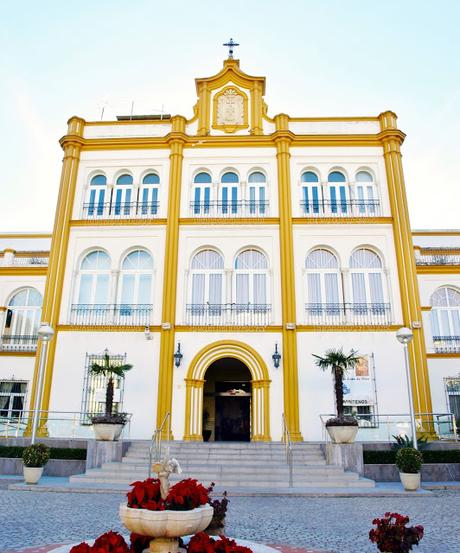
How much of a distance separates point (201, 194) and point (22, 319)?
406 inches

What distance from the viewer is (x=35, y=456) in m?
12.6

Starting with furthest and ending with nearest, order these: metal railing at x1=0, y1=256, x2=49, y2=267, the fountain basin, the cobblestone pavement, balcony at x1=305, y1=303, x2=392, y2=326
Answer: metal railing at x1=0, y1=256, x2=49, y2=267 < balcony at x1=305, y1=303, x2=392, y2=326 < the cobblestone pavement < the fountain basin

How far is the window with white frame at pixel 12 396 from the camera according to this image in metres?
20.4

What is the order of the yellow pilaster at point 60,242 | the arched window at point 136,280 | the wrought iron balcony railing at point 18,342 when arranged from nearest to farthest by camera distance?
the yellow pilaster at point 60,242
the arched window at point 136,280
the wrought iron balcony railing at point 18,342

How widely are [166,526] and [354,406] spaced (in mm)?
14045

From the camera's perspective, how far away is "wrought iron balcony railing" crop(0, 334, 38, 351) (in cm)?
2173

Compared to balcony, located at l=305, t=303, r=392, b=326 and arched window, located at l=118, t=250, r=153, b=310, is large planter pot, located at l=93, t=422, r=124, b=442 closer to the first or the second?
arched window, located at l=118, t=250, r=153, b=310

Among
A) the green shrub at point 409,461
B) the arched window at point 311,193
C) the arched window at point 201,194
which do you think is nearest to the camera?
the green shrub at point 409,461

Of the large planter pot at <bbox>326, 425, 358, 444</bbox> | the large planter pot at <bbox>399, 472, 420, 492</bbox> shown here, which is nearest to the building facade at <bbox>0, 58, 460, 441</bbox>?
the large planter pot at <bbox>326, 425, 358, 444</bbox>

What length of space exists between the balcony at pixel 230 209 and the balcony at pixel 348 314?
181 inches

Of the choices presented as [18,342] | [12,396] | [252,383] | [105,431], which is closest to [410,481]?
[252,383]

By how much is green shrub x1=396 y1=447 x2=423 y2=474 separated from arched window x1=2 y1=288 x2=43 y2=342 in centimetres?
1635

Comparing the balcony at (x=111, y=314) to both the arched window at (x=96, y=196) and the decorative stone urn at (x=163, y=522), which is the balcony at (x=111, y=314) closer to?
the arched window at (x=96, y=196)

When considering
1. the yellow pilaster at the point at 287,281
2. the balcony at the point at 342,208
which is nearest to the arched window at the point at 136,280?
the yellow pilaster at the point at 287,281
